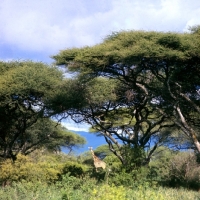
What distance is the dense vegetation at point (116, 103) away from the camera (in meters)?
13.1

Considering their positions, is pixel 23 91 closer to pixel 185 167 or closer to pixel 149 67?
pixel 149 67

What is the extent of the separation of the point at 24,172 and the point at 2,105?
15.9 ft

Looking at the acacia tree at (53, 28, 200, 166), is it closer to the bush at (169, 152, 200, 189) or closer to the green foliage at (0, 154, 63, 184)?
the bush at (169, 152, 200, 189)

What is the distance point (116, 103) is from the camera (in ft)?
65.3

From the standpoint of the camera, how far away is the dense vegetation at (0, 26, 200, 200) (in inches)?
517

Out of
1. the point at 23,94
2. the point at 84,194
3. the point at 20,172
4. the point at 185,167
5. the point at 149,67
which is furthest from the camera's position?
the point at 185,167

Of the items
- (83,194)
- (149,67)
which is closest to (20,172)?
(149,67)

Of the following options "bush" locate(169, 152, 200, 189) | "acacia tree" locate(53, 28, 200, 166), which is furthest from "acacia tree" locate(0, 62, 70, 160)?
"bush" locate(169, 152, 200, 189)

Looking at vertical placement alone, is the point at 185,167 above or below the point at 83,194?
above

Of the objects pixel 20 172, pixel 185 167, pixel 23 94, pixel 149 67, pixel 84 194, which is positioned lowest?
pixel 84 194

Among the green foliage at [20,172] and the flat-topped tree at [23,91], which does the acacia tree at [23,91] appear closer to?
the flat-topped tree at [23,91]

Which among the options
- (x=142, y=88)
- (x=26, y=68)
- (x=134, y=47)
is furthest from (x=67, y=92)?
(x=134, y=47)

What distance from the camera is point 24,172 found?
14766mm

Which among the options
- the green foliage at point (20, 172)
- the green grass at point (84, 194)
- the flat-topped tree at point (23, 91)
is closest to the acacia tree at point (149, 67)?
the flat-topped tree at point (23, 91)
